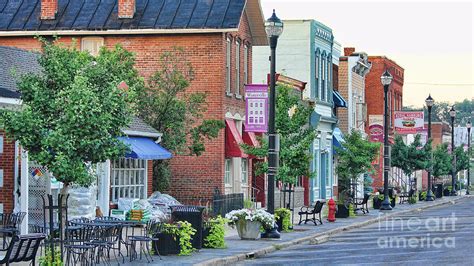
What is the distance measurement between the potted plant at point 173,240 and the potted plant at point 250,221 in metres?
5.18

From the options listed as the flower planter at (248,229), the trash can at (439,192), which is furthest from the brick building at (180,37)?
the trash can at (439,192)

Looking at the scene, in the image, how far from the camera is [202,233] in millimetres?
26734

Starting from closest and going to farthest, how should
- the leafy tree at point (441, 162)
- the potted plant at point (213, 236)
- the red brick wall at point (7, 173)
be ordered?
the potted plant at point (213, 236), the red brick wall at point (7, 173), the leafy tree at point (441, 162)

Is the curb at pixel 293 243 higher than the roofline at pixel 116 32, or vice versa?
the roofline at pixel 116 32

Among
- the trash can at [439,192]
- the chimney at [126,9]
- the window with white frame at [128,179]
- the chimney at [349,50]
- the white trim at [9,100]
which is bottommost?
the trash can at [439,192]

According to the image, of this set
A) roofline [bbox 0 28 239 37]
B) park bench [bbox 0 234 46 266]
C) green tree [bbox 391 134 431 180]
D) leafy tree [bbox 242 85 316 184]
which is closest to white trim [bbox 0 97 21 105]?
park bench [bbox 0 234 46 266]

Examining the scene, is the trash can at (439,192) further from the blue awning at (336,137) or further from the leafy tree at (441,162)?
the blue awning at (336,137)

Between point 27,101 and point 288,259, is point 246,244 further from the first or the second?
point 27,101

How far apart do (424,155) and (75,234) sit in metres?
53.6

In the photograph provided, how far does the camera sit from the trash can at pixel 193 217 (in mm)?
25641

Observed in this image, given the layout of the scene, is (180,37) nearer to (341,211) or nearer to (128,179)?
(128,179)

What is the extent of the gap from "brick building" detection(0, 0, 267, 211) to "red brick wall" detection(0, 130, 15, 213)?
13.3 m

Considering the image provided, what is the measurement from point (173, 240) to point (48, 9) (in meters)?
21.1

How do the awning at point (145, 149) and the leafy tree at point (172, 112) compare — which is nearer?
the awning at point (145, 149)
